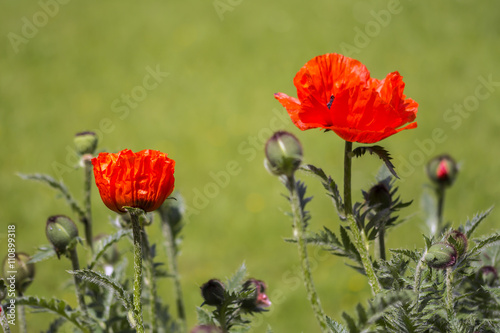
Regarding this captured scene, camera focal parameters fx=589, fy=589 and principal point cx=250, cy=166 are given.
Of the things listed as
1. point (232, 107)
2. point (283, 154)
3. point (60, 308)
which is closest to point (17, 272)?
point (60, 308)

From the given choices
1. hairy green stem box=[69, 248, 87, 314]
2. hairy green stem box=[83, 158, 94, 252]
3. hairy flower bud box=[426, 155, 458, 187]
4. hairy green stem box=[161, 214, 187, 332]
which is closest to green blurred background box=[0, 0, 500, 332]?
hairy flower bud box=[426, 155, 458, 187]

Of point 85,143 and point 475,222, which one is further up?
point 85,143

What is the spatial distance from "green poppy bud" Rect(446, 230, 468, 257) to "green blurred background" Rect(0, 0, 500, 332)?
2009 mm

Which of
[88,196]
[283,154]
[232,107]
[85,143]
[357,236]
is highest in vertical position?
[232,107]

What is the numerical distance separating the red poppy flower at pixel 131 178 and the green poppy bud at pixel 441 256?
1.47ft

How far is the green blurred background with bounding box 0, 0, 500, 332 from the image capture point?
11.8ft

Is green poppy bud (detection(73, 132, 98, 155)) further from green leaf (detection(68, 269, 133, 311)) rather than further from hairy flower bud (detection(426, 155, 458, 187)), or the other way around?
hairy flower bud (detection(426, 155, 458, 187))

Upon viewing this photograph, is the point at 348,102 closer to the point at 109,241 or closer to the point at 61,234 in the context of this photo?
the point at 109,241

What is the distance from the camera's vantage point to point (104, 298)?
4.35 ft

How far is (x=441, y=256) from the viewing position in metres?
0.93

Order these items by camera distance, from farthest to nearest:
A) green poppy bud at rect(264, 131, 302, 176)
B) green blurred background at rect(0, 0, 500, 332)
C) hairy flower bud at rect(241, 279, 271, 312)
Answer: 1. green blurred background at rect(0, 0, 500, 332)
2. hairy flower bud at rect(241, 279, 271, 312)
3. green poppy bud at rect(264, 131, 302, 176)

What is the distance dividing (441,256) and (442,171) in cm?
90

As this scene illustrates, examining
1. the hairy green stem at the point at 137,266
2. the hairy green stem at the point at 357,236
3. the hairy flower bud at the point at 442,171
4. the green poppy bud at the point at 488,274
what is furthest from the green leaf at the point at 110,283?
the hairy flower bud at the point at 442,171

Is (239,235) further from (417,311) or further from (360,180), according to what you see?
(417,311)
